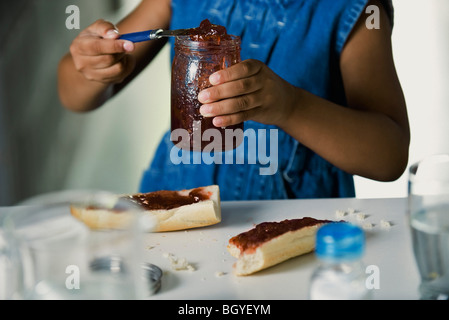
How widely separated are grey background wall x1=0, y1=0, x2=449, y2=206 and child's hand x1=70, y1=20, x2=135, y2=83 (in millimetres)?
1270

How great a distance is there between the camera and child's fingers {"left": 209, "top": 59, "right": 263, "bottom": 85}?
32.9 inches

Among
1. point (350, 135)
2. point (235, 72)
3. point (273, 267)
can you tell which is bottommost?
point (273, 267)

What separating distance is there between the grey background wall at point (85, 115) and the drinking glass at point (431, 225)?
1890 mm

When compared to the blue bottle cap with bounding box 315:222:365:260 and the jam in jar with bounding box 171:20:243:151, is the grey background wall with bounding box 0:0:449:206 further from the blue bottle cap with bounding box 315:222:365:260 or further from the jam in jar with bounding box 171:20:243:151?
the blue bottle cap with bounding box 315:222:365:260

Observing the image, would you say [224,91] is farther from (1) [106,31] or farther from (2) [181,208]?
(1) [106,31]

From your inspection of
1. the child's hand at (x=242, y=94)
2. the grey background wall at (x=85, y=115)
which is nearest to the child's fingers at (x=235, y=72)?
the child's hand at (x=242, y=94)

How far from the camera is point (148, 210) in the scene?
869 mm

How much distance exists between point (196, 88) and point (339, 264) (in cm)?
41

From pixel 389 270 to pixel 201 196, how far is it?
0.31 m

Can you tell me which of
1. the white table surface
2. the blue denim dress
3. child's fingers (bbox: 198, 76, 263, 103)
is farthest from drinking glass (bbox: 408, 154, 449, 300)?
the blue denim dress

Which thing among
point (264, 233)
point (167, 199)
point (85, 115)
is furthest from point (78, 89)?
point (85, 115)

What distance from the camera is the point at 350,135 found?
1137 millimetres
